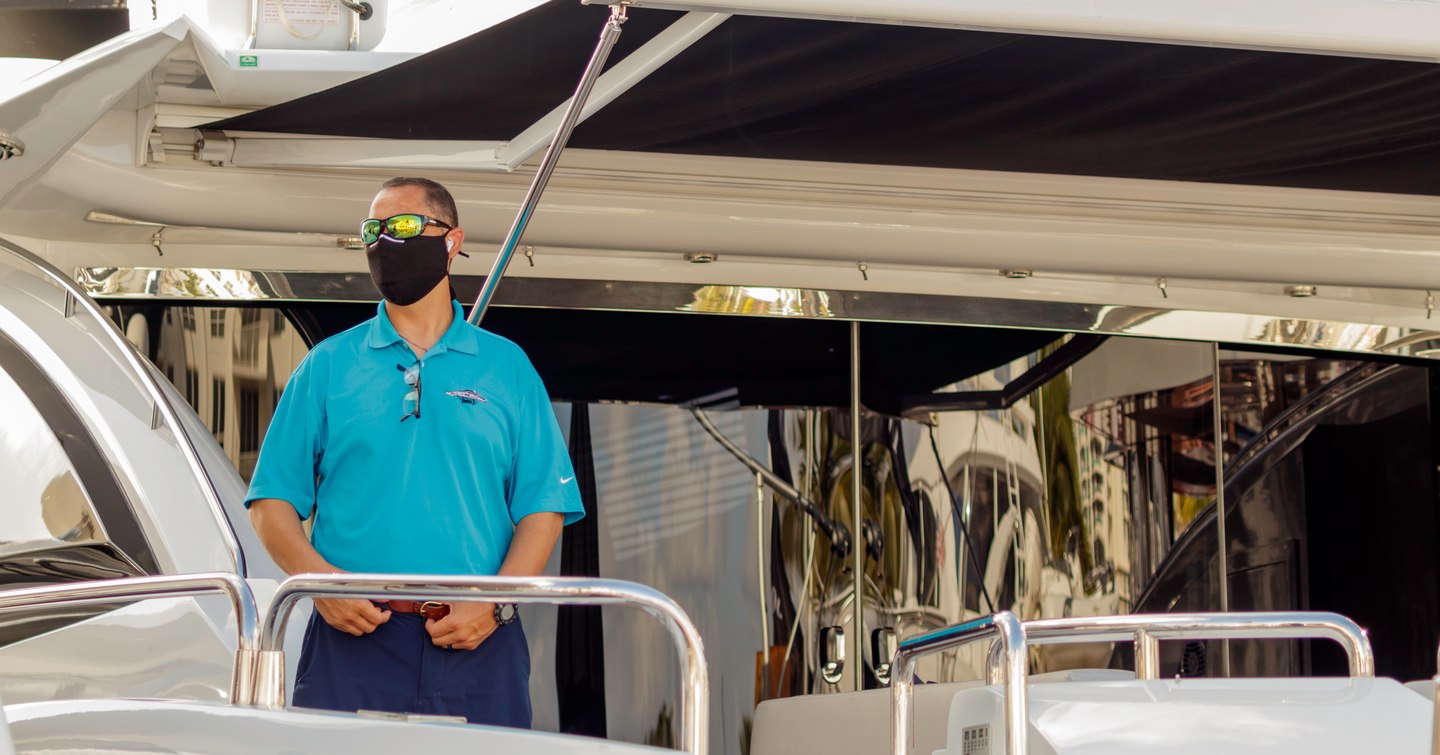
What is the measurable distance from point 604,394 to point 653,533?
0.49 meters

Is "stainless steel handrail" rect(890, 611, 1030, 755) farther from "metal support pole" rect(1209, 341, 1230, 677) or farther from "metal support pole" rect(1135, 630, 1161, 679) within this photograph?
"metal support pole" rect(1209, 341, 1230, 677)

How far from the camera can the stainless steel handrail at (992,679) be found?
2184 mm

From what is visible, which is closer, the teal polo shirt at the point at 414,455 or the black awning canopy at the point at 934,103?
the teal polo shirt at the point at 414,455

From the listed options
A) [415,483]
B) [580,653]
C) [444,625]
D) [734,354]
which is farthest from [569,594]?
[734,354]

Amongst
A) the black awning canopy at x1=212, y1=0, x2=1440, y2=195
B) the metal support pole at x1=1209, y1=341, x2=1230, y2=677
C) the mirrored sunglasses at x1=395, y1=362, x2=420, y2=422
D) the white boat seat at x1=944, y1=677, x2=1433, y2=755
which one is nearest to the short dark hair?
the mirrored sunglasses at x1=395, y1=362, x2=420, y2=422

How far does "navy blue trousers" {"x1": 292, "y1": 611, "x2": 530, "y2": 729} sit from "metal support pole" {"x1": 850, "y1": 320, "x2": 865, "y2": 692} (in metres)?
2.57

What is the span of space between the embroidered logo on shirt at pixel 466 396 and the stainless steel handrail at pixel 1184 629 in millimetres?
1083

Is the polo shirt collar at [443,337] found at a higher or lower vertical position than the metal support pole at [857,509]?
higher

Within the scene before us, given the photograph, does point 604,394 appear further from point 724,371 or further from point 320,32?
point 320,32

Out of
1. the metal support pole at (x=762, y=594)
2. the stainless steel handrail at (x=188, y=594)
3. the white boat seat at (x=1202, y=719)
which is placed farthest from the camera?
the metal support pole at (x=762, y=594)

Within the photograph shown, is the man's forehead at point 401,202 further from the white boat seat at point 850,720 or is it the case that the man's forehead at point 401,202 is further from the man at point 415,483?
the white boat seat at point 850,720

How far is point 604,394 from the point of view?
518 cm

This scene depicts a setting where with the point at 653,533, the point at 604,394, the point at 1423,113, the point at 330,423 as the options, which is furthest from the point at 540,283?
the point at 1423,113

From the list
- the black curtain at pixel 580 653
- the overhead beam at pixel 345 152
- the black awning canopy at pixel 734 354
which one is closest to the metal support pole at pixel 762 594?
the black awning canopy at pixel 734 354
